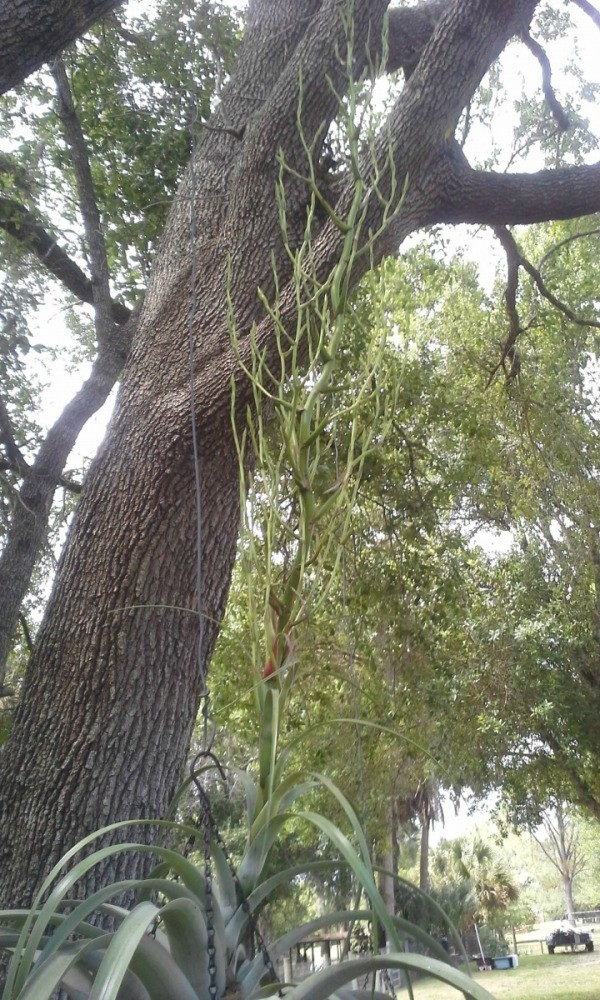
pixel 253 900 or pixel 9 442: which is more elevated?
pixel 9 442

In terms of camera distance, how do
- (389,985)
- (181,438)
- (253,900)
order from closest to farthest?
(253,900) → (389,985) → (181,438)

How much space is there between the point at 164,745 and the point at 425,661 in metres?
3.17

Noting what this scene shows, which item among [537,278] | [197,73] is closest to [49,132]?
[197,73]

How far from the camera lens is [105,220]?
4.19m

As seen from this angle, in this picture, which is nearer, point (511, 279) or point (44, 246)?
point (511, 279)

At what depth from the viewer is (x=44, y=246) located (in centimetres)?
404

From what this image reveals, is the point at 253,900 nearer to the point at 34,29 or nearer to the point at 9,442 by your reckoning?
the point at 34,29

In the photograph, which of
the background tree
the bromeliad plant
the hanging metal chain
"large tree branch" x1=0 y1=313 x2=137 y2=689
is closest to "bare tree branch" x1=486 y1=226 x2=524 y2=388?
"large tree branch" x1=0 y1=313 x2=137 y2=689

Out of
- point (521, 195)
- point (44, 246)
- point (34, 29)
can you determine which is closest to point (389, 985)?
point (34, 29)

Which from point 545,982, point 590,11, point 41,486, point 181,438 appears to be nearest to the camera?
point 181,438

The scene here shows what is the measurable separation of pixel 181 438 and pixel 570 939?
20.2 metres

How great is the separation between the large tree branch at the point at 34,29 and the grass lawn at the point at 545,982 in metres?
9.58

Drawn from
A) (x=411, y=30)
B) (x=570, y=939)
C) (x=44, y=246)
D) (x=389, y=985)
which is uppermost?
(x=411, y=30)

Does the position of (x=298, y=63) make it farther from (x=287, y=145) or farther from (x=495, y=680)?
(x=495, y=680)
